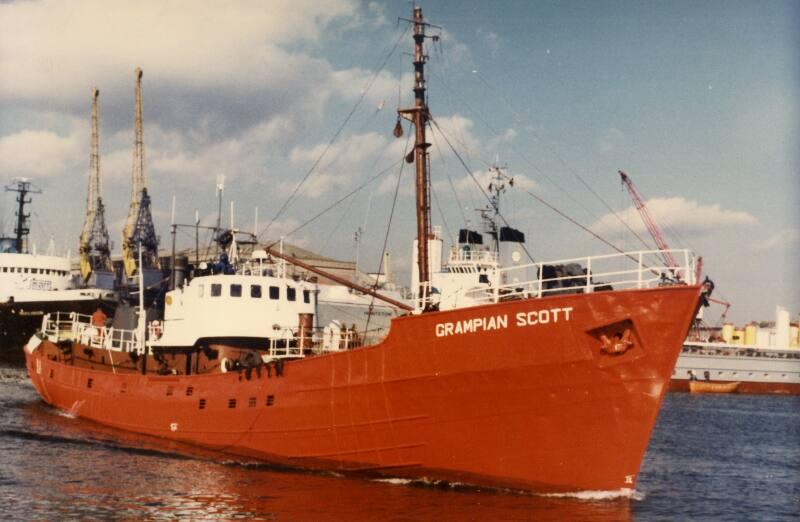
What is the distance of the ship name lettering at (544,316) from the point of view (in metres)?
15.4

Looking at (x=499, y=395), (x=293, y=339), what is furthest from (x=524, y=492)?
(x=293, y=339)

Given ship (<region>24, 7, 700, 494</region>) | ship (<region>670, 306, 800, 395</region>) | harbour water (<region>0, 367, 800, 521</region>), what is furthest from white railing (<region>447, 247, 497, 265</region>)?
ship (<region>24, 7, 700, 494</region>)

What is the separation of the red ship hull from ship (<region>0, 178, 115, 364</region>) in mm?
38779

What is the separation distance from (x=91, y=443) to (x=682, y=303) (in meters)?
17.4

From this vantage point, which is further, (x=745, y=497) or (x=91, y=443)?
(x=91, y=443)

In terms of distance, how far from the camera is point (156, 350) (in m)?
25.8

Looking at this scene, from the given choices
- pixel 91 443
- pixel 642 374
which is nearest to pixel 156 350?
pixel 91 443

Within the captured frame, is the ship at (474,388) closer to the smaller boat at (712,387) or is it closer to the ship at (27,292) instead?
the ship at (27,292)

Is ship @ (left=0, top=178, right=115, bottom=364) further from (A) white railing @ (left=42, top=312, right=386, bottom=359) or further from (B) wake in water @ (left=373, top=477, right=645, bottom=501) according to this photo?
(B) wake in water @ (left=373, top=477, right=645, bottom=501)

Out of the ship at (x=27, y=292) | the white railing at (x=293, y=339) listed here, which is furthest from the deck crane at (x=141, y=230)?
the white railing at (x=293, y=339)

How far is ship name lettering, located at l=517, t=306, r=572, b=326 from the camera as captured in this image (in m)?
15.4

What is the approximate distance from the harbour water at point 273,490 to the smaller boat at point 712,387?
142ft

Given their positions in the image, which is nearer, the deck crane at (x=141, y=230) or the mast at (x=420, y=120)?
the mast at (x=420, y=120)

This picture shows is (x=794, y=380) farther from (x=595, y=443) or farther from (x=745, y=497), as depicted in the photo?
(x=595, y=443)
